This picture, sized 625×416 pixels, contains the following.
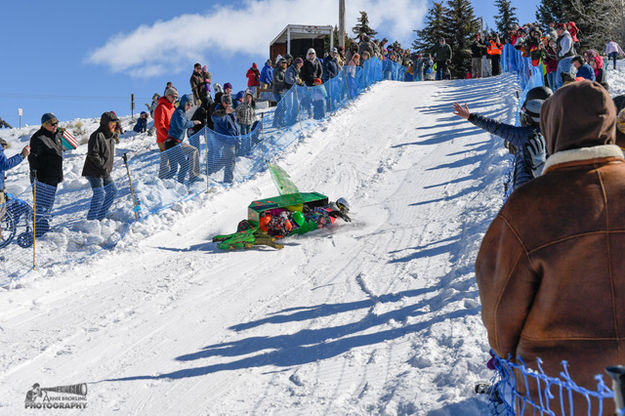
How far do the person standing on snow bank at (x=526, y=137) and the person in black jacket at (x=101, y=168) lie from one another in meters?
6.49

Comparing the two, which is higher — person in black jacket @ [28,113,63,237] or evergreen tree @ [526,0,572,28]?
evergreen tree @ [526,0,572,28]

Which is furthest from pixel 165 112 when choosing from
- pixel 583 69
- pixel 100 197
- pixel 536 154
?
pixel 583 69

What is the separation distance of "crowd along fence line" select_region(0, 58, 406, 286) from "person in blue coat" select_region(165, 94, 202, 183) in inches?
0.8

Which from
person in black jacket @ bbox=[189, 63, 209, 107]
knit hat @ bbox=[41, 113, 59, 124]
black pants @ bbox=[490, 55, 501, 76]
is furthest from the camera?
black pants @ bbox=[490, 55, 501, 76]

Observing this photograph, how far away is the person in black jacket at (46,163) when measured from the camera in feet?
27.9

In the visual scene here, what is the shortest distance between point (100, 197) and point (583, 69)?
32.0 feet

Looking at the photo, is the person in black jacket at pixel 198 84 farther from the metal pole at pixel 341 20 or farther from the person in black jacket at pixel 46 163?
the metal pole at pixel 341 20

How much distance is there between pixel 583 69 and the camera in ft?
36.0

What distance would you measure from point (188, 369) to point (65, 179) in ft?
32.4

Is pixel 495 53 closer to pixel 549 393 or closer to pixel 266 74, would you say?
pixel 266 74

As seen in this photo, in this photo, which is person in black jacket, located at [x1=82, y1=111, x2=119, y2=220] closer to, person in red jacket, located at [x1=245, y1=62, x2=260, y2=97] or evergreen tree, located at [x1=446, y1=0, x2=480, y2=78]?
person in red jacket, located at [x1=245, y1=62, x2=260, y2=97]

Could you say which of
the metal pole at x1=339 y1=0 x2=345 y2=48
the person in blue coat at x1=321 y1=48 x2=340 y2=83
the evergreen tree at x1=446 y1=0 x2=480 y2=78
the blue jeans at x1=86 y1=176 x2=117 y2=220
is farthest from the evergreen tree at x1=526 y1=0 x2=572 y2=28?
the blue jeans at x1=86 y1=176 x2=117 y2=220

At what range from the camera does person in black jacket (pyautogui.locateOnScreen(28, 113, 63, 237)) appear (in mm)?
8516

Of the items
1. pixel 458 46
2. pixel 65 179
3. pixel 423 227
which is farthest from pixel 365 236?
pixel 458 46
